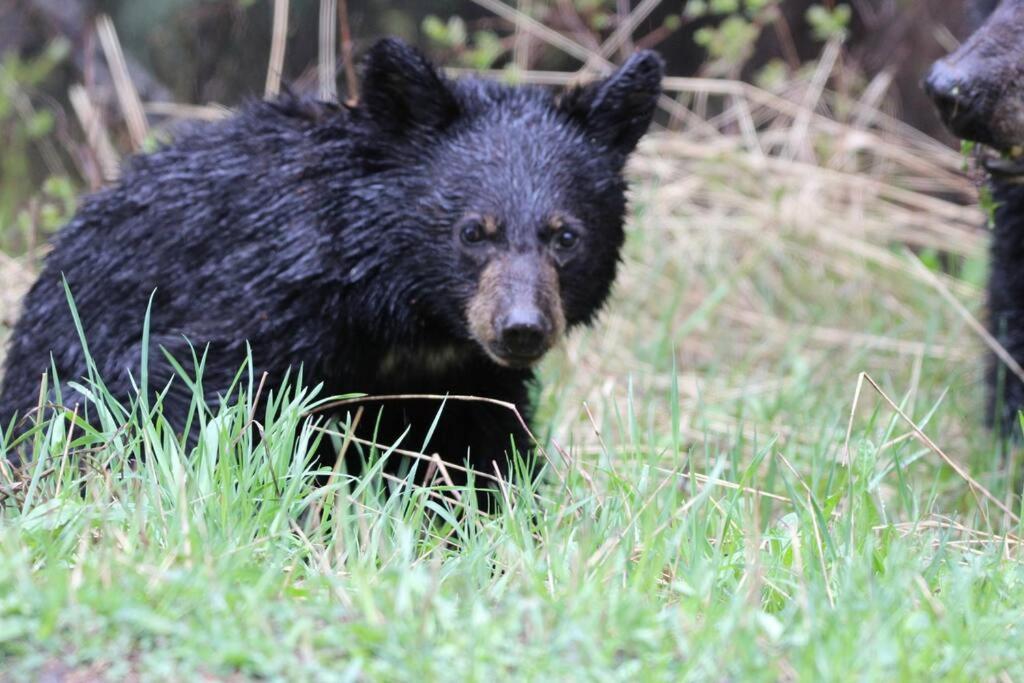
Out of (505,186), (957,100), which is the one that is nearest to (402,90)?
(505,186)

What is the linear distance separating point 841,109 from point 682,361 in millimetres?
2000

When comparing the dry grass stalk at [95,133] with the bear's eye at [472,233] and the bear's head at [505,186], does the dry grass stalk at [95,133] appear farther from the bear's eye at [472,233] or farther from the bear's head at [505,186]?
the bear's eye at [472,233]

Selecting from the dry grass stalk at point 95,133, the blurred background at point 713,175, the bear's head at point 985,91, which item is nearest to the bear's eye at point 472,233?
the blurred background at point 713,175

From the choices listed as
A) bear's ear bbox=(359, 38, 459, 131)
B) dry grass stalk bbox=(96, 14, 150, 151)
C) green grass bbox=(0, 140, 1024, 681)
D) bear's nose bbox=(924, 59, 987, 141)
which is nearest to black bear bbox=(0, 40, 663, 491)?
bear's ear bbox=(359, 38, 459, 131)

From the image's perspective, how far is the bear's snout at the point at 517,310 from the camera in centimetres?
401

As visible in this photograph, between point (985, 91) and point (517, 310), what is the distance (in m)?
1.76

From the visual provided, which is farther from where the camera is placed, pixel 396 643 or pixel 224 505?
pixel 224 505

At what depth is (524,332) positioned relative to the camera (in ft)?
13.1

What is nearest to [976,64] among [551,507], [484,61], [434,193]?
[434,193]

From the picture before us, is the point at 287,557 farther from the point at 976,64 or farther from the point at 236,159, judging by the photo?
the point at 976,64

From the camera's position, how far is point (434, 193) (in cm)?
435

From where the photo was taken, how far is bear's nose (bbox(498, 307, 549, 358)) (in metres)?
3.98

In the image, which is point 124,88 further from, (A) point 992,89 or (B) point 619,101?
(A) point 992,89

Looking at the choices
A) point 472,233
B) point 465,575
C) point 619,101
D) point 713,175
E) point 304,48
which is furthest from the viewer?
point 304,48
